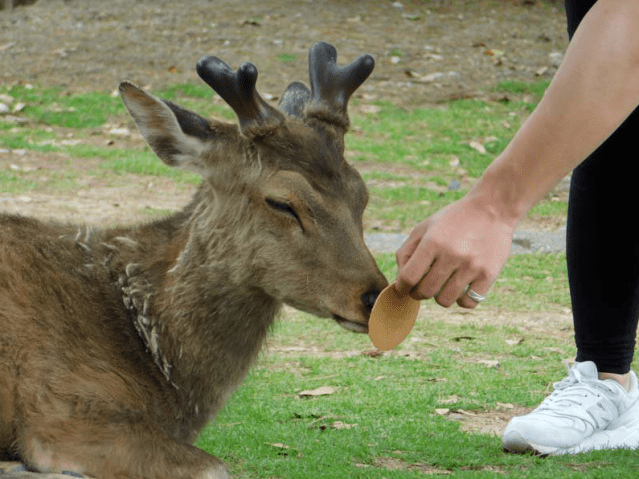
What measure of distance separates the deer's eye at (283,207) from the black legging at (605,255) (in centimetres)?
147

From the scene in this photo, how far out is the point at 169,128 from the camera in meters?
4.23

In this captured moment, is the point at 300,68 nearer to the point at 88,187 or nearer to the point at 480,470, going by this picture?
the point at 88,187

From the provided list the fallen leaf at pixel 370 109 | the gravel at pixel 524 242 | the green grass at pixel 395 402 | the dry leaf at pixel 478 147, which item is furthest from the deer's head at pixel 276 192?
the fallen leaf at pixel 370 109

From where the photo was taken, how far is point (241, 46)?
632 inches

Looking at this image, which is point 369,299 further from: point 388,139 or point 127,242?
point 388,139

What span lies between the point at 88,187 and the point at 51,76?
442cm

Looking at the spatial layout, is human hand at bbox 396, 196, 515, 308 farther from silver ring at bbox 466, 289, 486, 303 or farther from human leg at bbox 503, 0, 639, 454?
human leg at bbox 503, 0, 639, 454

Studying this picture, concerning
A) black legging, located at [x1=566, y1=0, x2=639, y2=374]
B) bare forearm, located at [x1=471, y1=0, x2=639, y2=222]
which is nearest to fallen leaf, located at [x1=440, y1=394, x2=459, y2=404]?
black legging, located at [x1=566, y1=0, x2=639, y2=374]

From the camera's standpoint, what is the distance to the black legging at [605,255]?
4.77m

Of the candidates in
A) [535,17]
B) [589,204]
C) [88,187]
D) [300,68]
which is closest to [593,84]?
[589,204]

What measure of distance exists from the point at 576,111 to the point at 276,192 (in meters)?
1.43

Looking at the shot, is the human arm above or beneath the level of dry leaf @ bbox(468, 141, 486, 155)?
above

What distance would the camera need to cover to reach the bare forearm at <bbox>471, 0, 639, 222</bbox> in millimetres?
3062

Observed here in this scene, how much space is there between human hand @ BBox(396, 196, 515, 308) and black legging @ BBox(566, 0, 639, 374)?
5.89 feet
